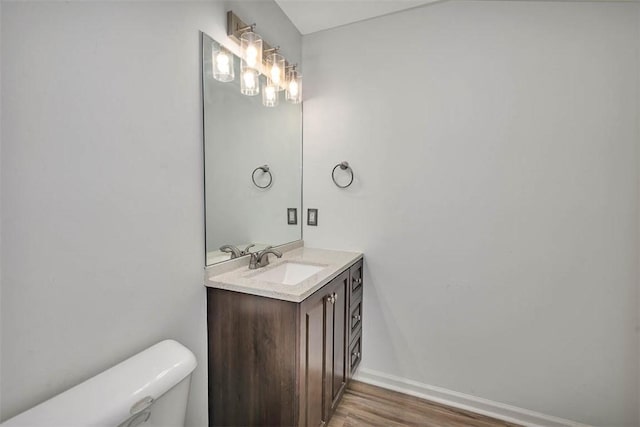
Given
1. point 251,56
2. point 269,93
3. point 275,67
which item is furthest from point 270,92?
point 251,56

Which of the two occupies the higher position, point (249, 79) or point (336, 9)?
point (336, 9)

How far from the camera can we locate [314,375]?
1.36 metres

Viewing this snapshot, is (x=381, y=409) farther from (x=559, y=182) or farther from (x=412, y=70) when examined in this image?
(x=412, y=70)

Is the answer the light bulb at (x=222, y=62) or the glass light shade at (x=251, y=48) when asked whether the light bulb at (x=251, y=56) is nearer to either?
the glass light shade at (x=251, y=48)

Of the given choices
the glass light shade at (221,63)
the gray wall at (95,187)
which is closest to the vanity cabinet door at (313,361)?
the gray wall at (95,187)

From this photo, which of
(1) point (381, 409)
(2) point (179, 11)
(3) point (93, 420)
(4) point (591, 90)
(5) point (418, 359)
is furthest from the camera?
(5) point (418, 359)

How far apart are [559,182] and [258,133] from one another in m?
1.72

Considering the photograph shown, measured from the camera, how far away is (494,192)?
165 centimetres

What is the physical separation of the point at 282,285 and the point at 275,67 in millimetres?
1287

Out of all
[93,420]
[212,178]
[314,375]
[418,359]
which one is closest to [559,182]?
[418,359]

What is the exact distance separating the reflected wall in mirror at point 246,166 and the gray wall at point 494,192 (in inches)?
9.5

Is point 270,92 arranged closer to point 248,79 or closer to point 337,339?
point 248,79

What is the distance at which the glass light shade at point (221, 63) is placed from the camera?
4.49 ft

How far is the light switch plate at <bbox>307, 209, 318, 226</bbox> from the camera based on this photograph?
212cm
